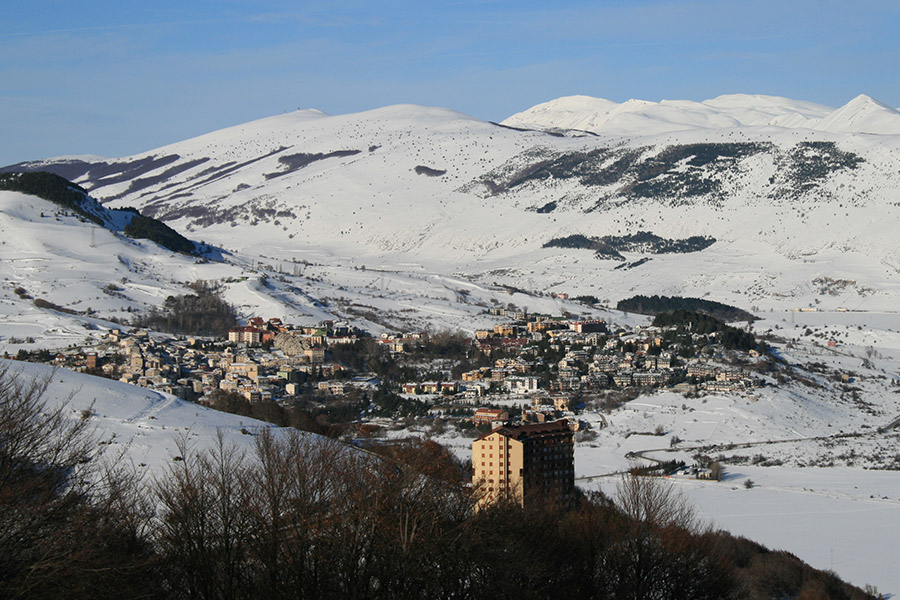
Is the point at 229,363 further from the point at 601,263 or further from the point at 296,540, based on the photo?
the point at 601,263

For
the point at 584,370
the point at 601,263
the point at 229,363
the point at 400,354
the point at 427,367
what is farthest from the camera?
the point at 601,263

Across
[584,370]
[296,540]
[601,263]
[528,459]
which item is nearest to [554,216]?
[601,263]

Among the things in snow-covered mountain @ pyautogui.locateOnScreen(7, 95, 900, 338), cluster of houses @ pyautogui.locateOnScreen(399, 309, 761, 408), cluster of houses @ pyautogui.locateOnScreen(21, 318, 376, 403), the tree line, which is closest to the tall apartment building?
the tree line

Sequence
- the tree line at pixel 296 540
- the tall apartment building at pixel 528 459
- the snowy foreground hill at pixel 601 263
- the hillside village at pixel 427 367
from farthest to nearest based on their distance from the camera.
A: the hillside village at pixel 427 367, the snowy foreground hill at pixel 601 263, the tall apartment building at pixel 528 459, the tree line at pixel 296 540

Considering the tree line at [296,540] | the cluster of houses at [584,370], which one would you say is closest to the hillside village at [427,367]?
the cluster of houses at [584,370]

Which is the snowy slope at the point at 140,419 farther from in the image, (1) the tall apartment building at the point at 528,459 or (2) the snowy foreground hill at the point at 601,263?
(1) the tall apartment building at the point at 528,459
